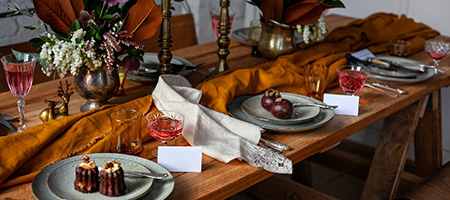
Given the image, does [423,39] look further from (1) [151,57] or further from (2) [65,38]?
(2) [65,38]

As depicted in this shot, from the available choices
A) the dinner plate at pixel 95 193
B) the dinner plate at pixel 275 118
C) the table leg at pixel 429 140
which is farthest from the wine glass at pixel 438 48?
the dinner plate at pixel 95 193

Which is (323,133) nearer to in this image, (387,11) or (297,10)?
(297,10)

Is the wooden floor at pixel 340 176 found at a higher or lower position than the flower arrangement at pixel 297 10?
lower

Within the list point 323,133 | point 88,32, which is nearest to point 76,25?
point 88,32

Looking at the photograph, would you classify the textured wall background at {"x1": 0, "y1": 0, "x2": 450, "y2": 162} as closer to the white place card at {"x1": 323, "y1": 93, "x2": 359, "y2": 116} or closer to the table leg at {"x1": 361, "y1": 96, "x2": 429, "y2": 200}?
the table leg at {"x1": 361, "y1": 96, "x2": 429, "y2": 200}

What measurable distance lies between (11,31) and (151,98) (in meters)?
1.51

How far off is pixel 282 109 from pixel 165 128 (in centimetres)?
33

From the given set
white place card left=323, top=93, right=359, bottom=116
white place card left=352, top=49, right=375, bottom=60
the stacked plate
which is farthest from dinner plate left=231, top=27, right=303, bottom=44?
white place card left=323, top=93, right=359, bottom=116

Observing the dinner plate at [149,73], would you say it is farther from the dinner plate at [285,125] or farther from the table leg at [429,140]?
the table leg at [429,140]

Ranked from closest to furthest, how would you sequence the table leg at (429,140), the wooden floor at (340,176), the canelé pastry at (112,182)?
the canelé pastry at (112,182) → the table leg at (429,140) → the wooden floor at (340,176)

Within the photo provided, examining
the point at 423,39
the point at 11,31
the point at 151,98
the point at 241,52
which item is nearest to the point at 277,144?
the point at 151,98

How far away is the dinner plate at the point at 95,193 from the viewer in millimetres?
942

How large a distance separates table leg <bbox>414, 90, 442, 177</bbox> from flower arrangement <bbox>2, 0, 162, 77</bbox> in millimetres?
1550

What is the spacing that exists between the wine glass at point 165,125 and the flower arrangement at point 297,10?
697mm
